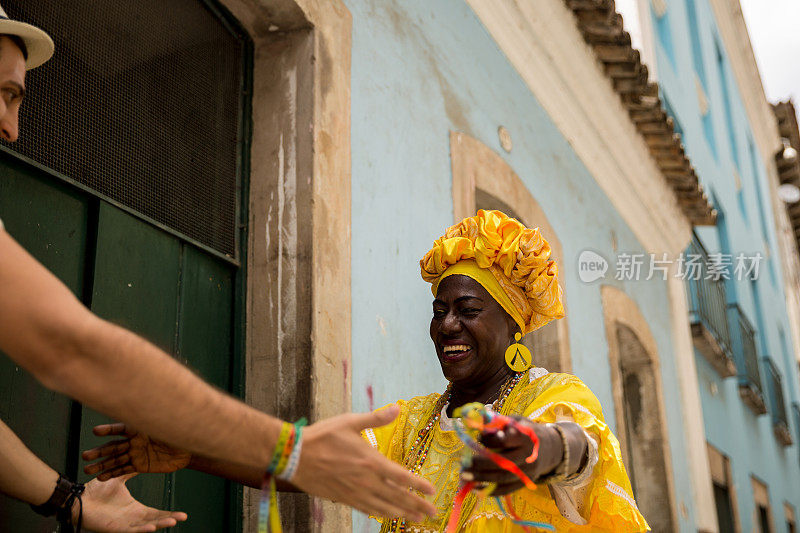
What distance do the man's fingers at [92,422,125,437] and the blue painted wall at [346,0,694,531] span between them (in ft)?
4.09

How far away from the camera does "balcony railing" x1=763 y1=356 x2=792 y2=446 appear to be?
15469mm

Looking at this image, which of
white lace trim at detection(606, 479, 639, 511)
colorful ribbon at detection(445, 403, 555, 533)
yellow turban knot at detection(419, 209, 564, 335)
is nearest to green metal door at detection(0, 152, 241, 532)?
yellow turban knot at detection(419, 209, 564, 335)

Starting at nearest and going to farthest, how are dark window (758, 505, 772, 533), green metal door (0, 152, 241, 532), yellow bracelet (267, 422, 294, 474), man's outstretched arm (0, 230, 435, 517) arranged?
1. man's outstretched arm (0, 230, 435, 517)
2. yellow bracelet (267, 422, 294, 474)
3. green metal door (0, 152, 241, 532)
4. dark window (758, 505, 772, 533)

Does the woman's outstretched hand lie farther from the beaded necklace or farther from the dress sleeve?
the beaded necklace

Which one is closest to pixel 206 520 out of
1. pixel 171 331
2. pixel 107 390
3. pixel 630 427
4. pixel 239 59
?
pixel 171 331

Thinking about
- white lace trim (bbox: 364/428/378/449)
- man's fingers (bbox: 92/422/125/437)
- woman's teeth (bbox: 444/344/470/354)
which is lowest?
man's fingers (bbox: 92/422/125/437)

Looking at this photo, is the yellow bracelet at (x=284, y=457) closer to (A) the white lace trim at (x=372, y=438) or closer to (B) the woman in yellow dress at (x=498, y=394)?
(B) the woman in yellow dress at (x=498, y=394)

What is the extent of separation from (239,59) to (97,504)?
1998 mm

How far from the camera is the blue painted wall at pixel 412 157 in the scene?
3.65m

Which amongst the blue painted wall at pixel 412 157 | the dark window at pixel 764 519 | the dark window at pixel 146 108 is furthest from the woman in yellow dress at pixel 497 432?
the dark window at pixel 764 519

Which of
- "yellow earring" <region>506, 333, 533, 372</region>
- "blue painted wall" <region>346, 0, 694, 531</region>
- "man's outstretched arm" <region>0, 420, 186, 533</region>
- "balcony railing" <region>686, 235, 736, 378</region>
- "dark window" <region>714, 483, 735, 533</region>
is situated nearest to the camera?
"man's outstretched arm" <region>0, 420, 186, 533</region>

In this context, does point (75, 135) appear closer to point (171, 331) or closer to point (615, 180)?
point (171, 331)

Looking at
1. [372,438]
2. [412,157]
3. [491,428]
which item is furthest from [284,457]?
[412,157]

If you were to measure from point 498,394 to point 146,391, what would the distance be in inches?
50.7
